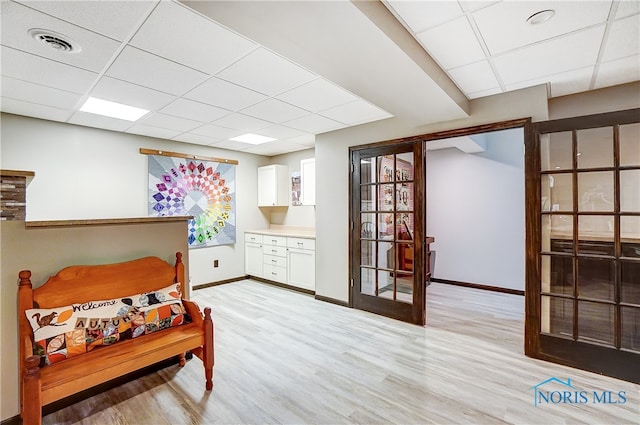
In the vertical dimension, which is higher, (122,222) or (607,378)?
(122,222)

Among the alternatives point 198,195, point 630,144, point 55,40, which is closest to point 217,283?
point 198,195

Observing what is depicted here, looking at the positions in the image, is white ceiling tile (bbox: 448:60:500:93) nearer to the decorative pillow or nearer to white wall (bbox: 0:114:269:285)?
the decorative pillow

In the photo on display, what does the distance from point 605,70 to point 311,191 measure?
367cm

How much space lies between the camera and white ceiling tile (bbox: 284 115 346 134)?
360cm

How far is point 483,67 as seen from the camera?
237 cm

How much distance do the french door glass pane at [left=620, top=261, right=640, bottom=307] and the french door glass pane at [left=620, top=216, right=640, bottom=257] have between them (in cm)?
9

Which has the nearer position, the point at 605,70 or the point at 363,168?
the point at 605,70

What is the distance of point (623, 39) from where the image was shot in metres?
1.96

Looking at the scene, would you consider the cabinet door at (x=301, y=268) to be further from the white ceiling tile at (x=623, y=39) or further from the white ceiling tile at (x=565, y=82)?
the white ceiling tile at (x=623, y=39)

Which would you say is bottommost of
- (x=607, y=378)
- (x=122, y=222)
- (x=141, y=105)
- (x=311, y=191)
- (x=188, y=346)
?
(x=607, y=378)

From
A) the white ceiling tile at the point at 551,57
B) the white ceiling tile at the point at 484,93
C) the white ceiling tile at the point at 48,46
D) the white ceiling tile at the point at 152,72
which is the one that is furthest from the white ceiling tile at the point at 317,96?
the white ceiling tile at the point at 48,46

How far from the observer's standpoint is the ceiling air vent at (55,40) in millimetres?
1806

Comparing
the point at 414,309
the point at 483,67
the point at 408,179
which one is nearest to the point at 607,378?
the point at 414,309

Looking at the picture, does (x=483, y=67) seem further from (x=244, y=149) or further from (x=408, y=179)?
(x=244, y=149)
